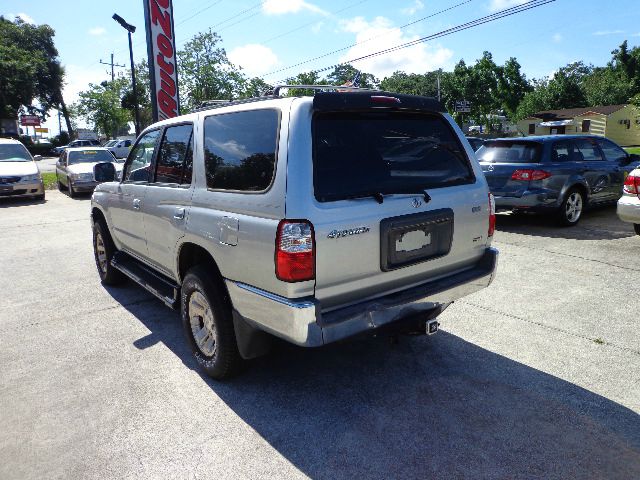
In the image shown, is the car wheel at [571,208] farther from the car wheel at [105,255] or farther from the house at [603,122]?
the house at [603,122]

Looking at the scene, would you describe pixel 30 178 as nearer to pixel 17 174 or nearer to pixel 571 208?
pixel 17 174

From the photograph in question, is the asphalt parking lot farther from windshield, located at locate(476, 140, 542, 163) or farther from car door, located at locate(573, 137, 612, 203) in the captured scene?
car door, located at locate(573, 137, 612, 203)

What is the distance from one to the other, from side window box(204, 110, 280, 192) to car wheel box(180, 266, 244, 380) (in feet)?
2.28

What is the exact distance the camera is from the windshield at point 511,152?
8.37 meters

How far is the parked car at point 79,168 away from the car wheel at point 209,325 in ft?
38.2

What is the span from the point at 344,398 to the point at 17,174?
13786 millimetres

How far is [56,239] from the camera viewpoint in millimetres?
8734

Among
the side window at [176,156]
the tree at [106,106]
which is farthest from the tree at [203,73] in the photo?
the side window at [176,156]

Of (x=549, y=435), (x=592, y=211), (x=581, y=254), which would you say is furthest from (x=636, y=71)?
(x=549, y=435)

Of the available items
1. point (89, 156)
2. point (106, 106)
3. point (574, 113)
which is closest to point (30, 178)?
point (89, 156)

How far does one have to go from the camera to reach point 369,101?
299 cm

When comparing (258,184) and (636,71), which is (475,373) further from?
(636,71)

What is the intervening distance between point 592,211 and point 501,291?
6.45 metres

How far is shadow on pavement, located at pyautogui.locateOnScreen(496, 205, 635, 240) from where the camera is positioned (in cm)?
789
